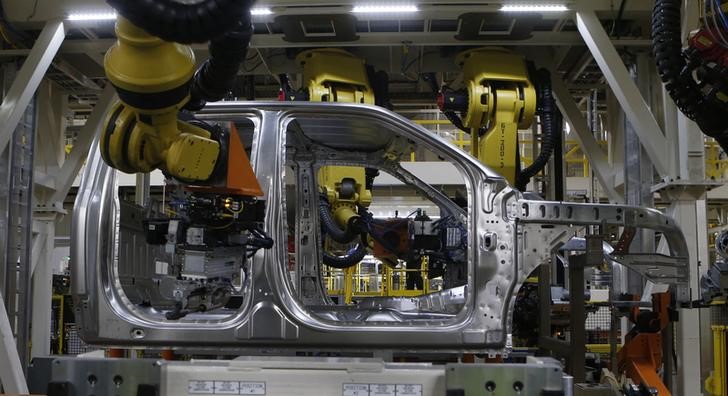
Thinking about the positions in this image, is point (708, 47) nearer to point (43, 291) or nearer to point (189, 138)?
point (189, 138)

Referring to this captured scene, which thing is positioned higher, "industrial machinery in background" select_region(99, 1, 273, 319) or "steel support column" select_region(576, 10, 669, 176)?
"steel support column" select_region(576, 10, 669, 176)

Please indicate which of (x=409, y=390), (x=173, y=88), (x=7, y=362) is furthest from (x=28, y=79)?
(x=409, y=390)

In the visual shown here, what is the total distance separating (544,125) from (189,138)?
177 inches

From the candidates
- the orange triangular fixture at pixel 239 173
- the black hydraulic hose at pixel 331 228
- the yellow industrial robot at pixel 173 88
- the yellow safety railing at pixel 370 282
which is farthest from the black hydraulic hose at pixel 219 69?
the yellow safety railing at pixel 370 282

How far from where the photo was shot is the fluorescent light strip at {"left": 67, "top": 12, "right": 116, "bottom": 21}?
5855 mm

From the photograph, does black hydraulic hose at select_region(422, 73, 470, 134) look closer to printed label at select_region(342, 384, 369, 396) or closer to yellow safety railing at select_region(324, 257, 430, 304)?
yellow safety railing at select_region(324, 257, 430, 304)

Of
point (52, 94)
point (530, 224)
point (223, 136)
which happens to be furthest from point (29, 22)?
point (530, 224)

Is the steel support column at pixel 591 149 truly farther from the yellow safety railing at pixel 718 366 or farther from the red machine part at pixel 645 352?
the yellow safety railing at pixel 718 366

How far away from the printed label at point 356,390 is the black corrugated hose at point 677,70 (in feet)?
9.34

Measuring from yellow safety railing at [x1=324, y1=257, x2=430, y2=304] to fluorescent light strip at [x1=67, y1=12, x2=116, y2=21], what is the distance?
5063 millimetres

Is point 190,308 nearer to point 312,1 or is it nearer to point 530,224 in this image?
point 530,224

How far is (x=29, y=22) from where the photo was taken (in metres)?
6.16

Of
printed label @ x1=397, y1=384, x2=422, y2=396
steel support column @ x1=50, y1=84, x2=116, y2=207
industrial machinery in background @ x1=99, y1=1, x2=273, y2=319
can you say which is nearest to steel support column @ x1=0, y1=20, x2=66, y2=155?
steel support column @ x1=50, y1=84, x2=116, y2=207

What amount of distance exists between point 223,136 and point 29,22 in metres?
4.32
